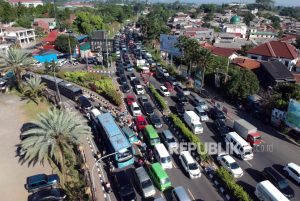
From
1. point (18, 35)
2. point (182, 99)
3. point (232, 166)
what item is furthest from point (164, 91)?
point (18, 35)

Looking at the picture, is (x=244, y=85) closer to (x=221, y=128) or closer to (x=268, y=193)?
(x=221, y=128)

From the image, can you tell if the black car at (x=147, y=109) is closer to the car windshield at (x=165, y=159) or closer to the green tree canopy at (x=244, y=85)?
the car windshield at (x=165, y=159)

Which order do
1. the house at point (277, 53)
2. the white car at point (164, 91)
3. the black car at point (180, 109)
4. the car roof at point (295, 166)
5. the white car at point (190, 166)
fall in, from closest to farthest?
the car roof at point (295, 166)
the white car at point (190, 166)
the black car at point (180, 109)
the white car at point (164, 91)
the house at point (277, 53)

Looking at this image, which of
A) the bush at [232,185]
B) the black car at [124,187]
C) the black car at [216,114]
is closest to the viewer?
the bush at [232,185]

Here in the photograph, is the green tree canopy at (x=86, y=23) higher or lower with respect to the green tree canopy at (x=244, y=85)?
higher

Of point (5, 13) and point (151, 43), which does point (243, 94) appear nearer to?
point (151, 43)

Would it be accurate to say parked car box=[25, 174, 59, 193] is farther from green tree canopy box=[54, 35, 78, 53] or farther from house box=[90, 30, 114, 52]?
green tree canopy box=[54, 35, 78, 53]

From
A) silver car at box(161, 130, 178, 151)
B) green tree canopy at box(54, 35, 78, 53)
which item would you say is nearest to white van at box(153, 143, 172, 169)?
silver car at box(161, 130, 178, 151)

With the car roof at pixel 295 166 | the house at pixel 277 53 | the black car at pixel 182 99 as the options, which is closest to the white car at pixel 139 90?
the black car at pixel 182 99
